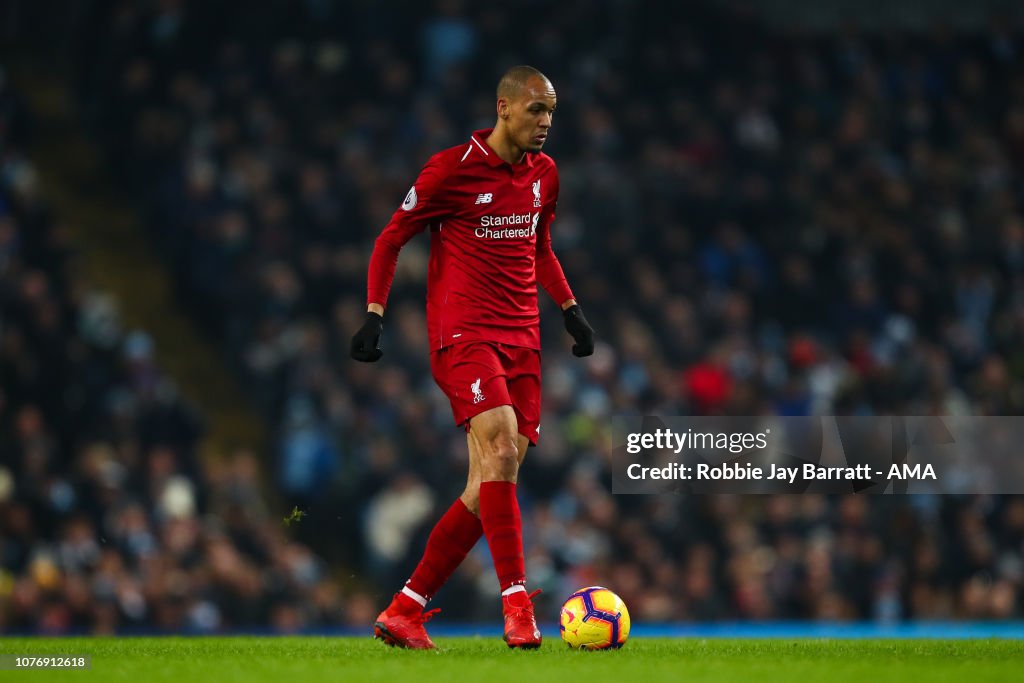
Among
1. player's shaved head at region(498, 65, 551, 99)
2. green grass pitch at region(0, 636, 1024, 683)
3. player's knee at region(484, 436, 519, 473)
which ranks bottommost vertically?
green grass pitch at region(0, 636, 1024, 683)

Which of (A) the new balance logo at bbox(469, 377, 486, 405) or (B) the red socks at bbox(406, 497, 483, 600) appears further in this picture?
(B) the red socks at bbox(406, 497, 483, 600)

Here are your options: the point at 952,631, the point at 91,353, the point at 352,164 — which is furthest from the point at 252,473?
the point at 952,631

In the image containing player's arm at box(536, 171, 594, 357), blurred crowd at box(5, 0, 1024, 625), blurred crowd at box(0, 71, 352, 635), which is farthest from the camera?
blurred crowd at box(5, 0, 1024, 625)

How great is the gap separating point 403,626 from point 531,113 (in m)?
2.29

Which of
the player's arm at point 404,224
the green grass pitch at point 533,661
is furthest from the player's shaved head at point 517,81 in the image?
the green grass pitch at point 533,661

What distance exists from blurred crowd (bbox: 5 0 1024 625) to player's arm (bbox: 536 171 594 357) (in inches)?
190

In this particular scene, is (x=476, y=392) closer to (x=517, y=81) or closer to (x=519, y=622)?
(x=519, y=622)

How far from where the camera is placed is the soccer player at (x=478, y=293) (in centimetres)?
675

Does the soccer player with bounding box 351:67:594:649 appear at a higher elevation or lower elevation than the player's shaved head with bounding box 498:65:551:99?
lower

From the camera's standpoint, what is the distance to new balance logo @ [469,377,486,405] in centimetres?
667

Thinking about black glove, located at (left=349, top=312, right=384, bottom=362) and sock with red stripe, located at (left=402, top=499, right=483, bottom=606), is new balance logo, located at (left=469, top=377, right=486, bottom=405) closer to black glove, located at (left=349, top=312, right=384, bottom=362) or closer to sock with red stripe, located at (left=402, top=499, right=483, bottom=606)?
black glove, located at (left=349, top=312, right=384, bottom=362)

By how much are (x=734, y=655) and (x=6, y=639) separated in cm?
380

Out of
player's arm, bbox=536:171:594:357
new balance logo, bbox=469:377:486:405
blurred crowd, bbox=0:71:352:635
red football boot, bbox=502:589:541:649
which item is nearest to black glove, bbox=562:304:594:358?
player's arm, bbox=536:171:594:357

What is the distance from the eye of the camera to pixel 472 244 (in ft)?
22.8
